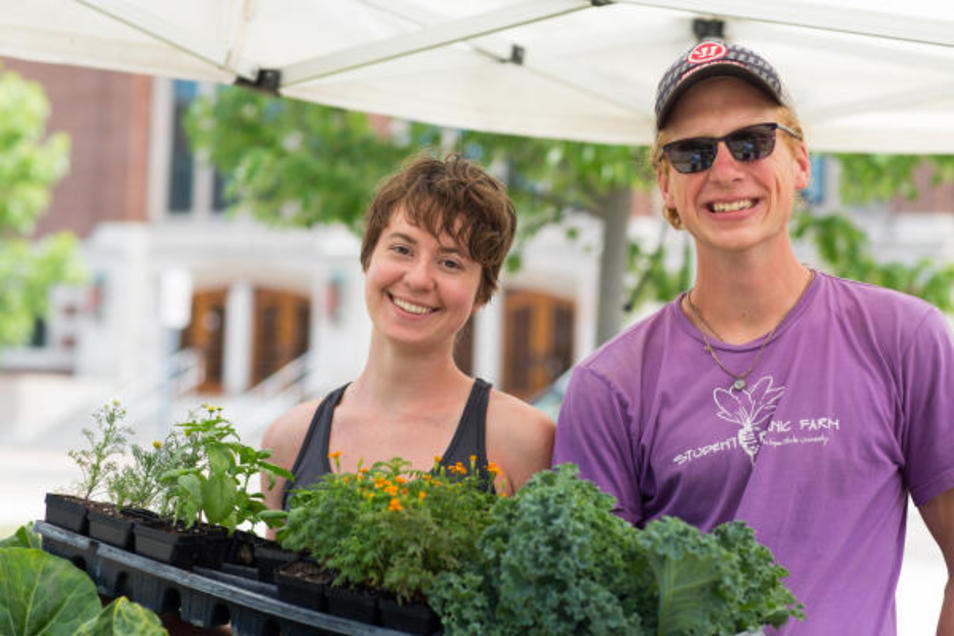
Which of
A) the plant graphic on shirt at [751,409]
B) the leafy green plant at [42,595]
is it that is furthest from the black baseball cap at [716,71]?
the leafy green plant at [42,595]

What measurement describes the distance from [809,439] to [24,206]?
66.5 ft

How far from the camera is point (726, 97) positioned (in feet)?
7.18

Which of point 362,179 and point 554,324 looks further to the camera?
point 554,324

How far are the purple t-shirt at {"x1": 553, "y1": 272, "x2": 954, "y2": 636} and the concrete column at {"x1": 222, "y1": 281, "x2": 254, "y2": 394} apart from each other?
2484 centimetres

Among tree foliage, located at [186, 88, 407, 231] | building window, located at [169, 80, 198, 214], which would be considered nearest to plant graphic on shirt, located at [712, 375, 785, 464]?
tree foliage, located at [186, 88, 407, 231]

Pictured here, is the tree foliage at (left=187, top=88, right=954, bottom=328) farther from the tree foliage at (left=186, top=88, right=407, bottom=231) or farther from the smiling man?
the smiling man

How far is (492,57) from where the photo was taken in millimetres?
3600

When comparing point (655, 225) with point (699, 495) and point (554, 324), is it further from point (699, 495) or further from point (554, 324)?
point (699, 495)

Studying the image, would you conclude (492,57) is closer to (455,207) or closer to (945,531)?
Answer: (455,207)

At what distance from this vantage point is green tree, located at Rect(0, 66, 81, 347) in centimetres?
1969

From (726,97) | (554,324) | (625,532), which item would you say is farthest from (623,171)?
(554,324)

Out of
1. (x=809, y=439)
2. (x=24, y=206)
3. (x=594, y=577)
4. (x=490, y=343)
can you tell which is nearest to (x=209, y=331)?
(x=490, y=343)

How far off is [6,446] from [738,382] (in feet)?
72.3

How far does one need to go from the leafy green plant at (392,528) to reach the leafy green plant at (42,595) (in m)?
0.39
